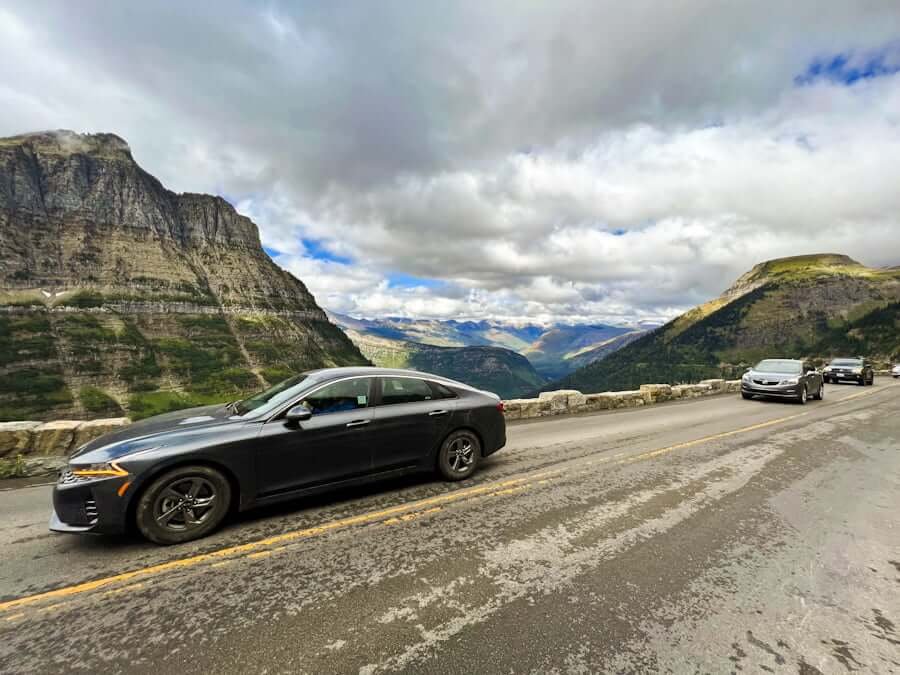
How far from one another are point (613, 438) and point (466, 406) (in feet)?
14.4

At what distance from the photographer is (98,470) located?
146 inches

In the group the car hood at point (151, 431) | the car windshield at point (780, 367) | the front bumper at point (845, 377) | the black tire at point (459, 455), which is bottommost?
the front bumper at point (845, 377)

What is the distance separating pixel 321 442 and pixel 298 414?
1.40 ft

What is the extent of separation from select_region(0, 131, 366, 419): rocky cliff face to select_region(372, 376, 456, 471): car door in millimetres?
132318

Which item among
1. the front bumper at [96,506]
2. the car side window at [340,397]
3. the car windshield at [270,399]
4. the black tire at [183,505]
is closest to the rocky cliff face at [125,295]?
the car windshield at [270,399]

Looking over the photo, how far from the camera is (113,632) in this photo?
2.64 meters

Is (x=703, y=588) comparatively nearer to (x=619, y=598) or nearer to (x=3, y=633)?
(x=619, y=598)

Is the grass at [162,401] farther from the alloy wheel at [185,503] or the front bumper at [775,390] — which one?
the alloy wheel at [185,503]

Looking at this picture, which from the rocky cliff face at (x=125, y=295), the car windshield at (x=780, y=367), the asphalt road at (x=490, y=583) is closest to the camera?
the asphalt road at (x=490, y=583)

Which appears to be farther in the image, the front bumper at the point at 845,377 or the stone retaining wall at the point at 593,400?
the front bumper at the point at 845,377

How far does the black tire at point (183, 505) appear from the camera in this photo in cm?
379

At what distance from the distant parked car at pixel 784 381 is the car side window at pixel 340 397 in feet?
51.5

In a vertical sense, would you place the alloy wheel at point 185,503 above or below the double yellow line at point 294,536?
above

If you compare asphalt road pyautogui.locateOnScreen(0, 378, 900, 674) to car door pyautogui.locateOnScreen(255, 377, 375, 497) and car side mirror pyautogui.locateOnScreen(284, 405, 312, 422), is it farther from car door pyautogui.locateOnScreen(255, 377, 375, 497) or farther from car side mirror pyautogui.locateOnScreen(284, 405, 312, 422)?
car side mirror pyautogui.locateOnScreen(284, 405, 312, 422)
